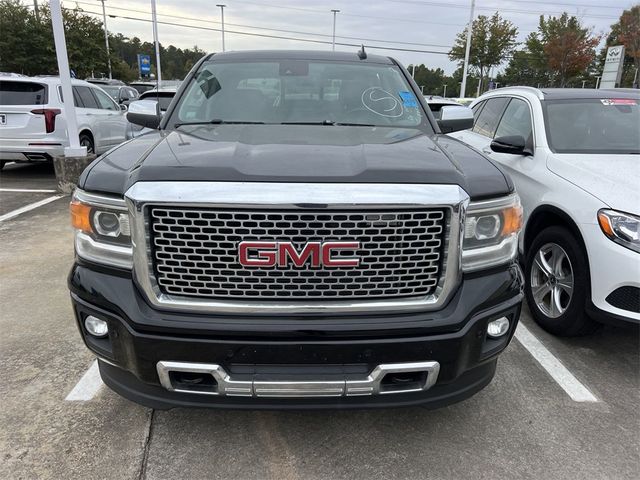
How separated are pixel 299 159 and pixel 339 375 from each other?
35.5 inches

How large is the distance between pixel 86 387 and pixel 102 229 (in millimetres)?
1264

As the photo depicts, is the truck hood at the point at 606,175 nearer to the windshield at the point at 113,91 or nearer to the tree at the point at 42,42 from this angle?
the windshield at the point at 113,91

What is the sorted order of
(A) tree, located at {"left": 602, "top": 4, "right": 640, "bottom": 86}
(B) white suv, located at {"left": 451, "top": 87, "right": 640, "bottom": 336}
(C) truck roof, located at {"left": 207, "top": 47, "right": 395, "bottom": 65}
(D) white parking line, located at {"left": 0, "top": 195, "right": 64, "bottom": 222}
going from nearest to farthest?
(B) white suv, located at {"left": 451, "top": 87, "right": 640, "bottom": 336}
(C) truck roof, located at {"left": 207, "top": 47, "right": 395, "bottom": 65}
(D) white parking line, located at {"left": 0, "top": 195, "right": 64, "bottom": 222}
(A) tree, located at {"left": 602, "top": 4, "right": 640, "bottom": 86}

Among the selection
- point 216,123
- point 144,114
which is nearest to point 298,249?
point 216,123

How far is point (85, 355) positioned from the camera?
130 inches

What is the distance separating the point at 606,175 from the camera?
3512mm

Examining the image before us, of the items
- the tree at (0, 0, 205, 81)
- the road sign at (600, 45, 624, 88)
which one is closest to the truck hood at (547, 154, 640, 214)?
the road sign at (600, 45, 624, 88)

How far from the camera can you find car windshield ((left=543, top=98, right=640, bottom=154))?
4.18 meters

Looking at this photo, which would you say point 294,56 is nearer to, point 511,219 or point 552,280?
point 511,219

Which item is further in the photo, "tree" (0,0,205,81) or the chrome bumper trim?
"tree" (0,0,205,81)

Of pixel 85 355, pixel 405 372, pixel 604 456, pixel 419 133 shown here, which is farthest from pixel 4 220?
pixel 604 456

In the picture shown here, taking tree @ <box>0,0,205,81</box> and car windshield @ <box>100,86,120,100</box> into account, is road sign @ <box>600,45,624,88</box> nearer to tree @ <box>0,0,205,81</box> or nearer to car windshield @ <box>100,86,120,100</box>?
car windshield @ <box>100,86,120,100</box>

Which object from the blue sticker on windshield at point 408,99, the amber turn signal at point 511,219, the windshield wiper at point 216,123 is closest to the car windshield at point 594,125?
the blue sticker on windshield at point 408,99

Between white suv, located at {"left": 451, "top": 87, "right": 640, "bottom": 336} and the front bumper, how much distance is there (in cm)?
141
